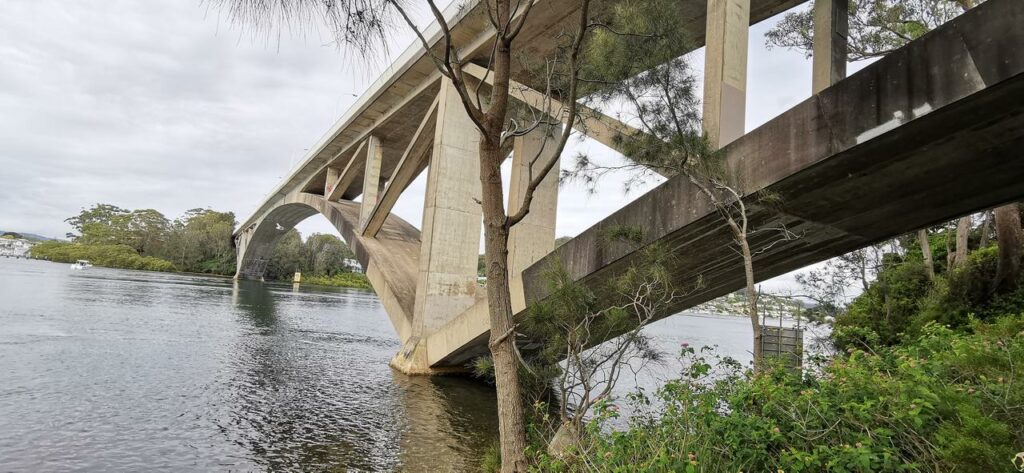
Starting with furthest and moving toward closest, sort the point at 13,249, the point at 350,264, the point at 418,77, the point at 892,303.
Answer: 1. the point at 13,249
2. the point at 350,264
3. the point at 418,77
4. the point at 892,303

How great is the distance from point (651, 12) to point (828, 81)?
2.52 metres

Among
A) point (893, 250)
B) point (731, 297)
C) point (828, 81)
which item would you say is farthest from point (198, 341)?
point (893, 250)

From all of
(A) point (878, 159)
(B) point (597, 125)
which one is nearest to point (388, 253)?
(B) point (597, 125)

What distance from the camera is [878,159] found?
16.9 feet

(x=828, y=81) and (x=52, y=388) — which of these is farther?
(x=52, y=388)

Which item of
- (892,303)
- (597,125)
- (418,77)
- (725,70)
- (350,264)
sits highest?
(418,77)

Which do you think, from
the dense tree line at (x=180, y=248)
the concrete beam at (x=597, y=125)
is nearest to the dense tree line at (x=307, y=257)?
the dense tree line at (x=180, y=248)

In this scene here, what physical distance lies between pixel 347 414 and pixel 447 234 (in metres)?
5.47

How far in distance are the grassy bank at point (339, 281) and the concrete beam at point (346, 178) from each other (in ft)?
159

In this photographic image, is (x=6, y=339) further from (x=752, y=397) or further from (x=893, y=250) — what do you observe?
(x=893, y=250)

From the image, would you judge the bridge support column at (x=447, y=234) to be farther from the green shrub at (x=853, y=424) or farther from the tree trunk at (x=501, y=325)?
the green shrub at (x=853, y=424)

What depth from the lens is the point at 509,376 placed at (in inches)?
163

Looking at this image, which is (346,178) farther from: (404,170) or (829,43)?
(829,43)

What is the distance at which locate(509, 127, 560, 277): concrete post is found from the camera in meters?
12.3
